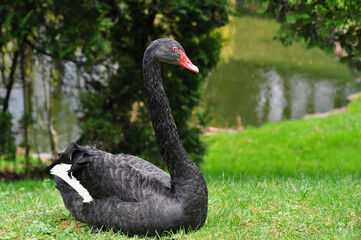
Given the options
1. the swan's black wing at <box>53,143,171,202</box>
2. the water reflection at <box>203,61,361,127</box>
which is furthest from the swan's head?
the water reflection at <box>203,61,361,127</box>

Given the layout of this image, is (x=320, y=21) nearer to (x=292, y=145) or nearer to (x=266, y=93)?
(x=292, y=145)

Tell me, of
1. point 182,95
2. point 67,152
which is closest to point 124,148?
point 182,95

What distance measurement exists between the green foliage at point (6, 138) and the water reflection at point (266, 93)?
863cm

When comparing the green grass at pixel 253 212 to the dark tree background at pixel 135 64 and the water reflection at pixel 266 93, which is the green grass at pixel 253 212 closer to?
the dark tree background at pixel 135 64

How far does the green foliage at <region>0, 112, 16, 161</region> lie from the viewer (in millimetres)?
7375

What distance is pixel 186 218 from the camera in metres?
3.28

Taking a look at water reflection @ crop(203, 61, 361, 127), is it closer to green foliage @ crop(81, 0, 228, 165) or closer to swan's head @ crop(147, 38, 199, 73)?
green foliage @ crop(81, 0, 228, 165)

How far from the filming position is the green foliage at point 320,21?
198 inches

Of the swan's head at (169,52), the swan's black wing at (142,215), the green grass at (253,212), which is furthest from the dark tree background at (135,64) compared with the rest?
the swan's black wing at (142,215)

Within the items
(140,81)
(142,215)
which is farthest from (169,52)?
(140,81)

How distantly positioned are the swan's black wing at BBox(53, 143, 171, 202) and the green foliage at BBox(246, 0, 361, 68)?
2935 millimetres

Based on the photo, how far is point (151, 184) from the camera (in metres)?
3.41

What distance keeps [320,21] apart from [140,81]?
10.6 ft

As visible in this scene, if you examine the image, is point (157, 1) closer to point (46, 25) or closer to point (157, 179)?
point (46, 25)
